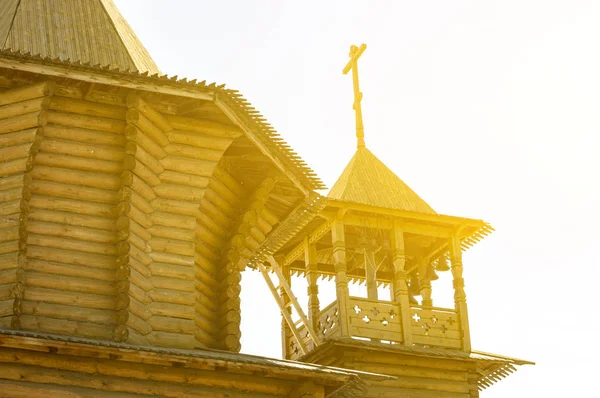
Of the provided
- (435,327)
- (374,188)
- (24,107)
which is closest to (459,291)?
(435,327)

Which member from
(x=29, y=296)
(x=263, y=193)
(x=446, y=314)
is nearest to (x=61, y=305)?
(x=29, y=296)

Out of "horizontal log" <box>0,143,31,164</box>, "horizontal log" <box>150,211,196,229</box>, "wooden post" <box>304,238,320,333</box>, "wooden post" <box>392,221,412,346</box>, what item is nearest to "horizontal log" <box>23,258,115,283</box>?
"horizontal log" <box>150,211,196,229</box>

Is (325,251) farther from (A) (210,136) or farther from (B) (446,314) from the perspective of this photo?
(A) (210,136)

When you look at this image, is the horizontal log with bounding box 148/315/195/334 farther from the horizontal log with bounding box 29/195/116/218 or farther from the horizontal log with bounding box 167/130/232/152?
the horizontal log with bounding box 167/130/232/152

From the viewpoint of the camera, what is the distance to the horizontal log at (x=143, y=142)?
14805mm

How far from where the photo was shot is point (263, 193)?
55.4ft

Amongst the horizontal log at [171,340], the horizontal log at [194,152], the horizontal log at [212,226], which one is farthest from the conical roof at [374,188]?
the horizontal log at [171,340]

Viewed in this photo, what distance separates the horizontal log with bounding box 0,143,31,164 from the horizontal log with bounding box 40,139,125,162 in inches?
11.9

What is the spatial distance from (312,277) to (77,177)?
9670mm

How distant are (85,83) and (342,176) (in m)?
10.7

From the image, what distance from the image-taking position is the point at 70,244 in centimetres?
1430

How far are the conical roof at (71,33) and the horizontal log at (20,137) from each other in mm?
1120

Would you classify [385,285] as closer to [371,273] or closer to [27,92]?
[371,273]

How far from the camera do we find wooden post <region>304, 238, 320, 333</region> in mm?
23141
